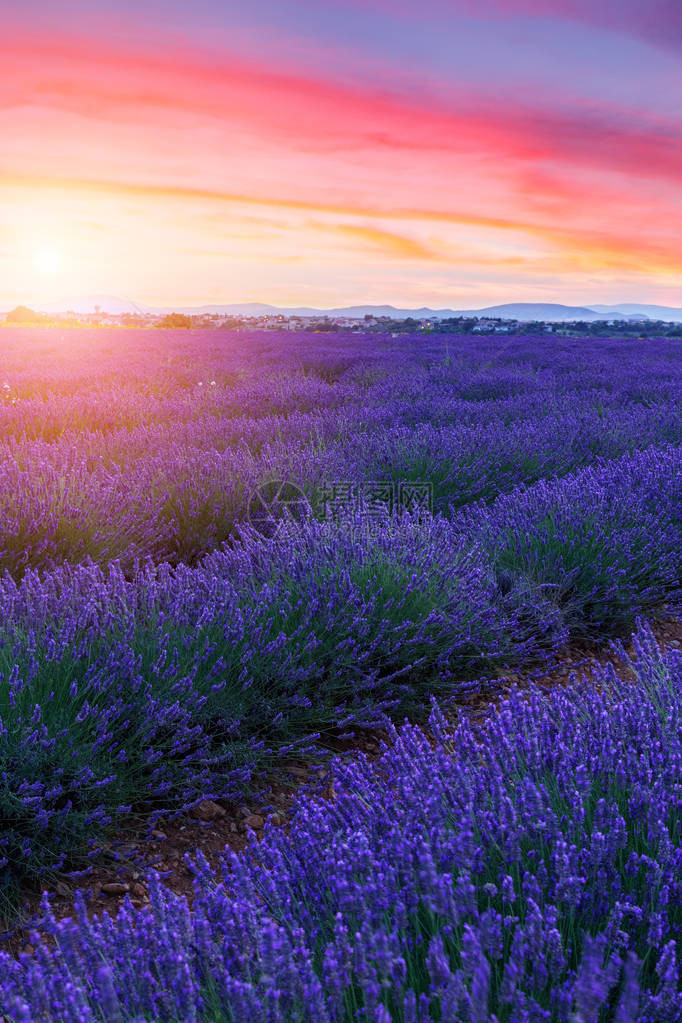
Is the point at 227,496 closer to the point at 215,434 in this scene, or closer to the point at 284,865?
the point at 215,434

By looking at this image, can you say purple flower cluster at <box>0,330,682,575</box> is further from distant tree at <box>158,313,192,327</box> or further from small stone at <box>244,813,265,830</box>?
distant tree at <box>158,313,192,327</box>

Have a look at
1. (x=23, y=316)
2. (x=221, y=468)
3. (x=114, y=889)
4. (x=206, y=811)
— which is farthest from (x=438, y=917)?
(x=23, y=316)

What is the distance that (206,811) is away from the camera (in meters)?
2.14

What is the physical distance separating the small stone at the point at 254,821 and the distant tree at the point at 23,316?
1897 inches

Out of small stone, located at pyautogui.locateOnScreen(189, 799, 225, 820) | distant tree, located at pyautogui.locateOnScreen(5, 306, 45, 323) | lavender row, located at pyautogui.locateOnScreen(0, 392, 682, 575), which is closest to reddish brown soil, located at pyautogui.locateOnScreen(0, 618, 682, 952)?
small stone, located at pyautogui.locateOnScreen(189, 799, 225, 820)

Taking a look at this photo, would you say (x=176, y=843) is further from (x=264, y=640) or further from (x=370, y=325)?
(x=370, y=325)

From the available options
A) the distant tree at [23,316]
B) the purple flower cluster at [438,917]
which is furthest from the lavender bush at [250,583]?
the distant tree at [23,316]

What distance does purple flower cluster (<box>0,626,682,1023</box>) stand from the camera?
0.89 m

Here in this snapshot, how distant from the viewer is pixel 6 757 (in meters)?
1.81

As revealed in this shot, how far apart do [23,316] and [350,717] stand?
50385 mm

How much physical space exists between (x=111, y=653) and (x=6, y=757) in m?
0.46

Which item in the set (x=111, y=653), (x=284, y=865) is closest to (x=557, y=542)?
(x=111, y=653)

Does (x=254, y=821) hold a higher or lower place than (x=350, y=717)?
lower

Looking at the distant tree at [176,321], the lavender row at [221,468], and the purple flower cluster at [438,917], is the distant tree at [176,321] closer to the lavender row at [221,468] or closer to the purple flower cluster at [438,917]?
the lavender row at [221,468]
